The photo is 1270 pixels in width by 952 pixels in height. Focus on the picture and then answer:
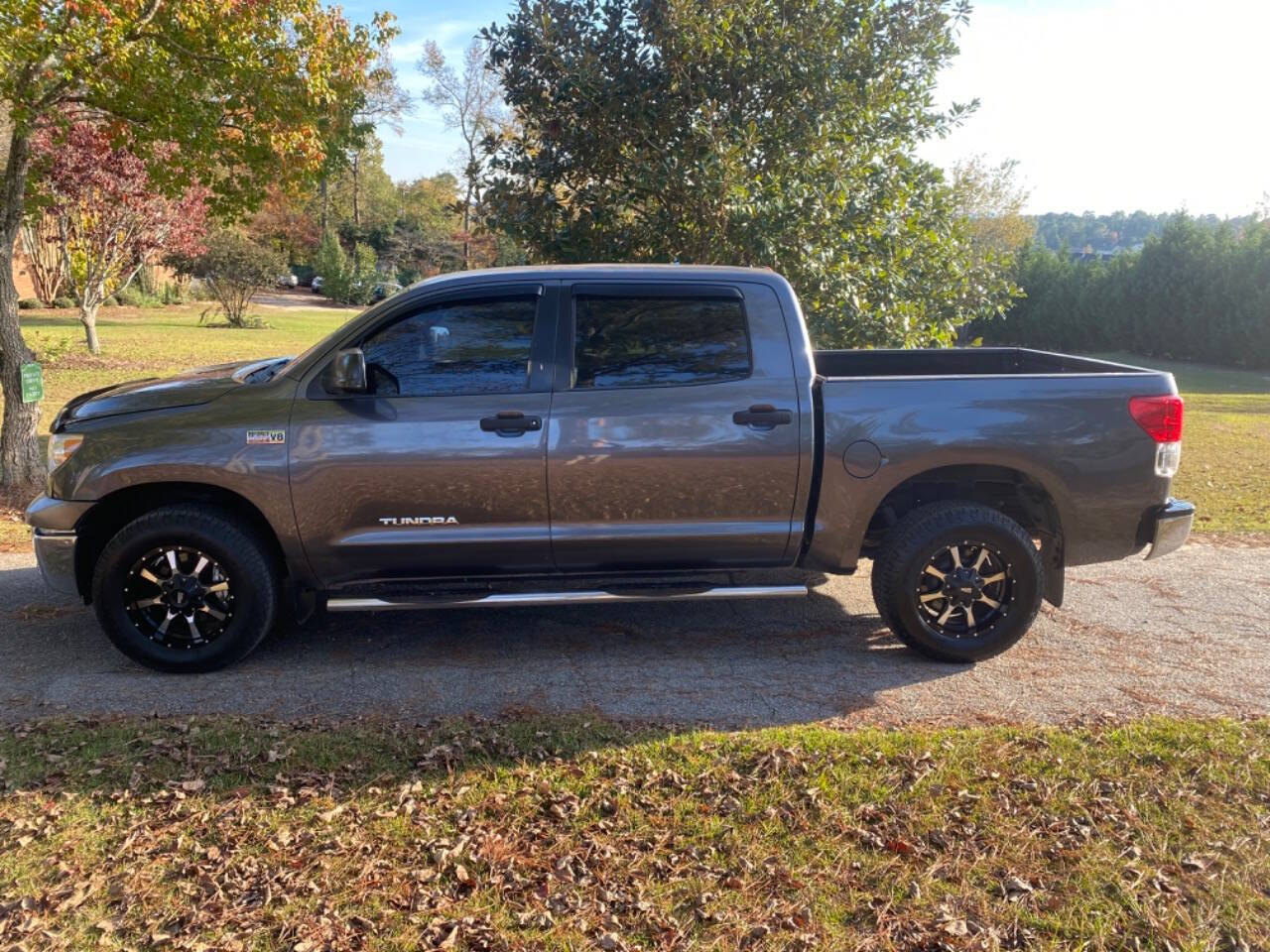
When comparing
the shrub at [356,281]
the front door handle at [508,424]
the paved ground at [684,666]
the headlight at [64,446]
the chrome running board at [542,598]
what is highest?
the shrub at [356,281]

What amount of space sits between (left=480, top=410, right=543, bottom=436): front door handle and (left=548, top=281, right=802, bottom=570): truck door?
0.46 feet

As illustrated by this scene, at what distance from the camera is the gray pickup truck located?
15.7 ft

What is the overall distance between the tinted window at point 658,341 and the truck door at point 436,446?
22 cm

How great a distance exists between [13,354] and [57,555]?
448 centimetres

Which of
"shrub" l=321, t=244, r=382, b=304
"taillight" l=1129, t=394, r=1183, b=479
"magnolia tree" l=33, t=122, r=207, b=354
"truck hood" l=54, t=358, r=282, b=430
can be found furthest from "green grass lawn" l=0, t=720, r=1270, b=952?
"shrub" l=321, t=244, r=382, b=304

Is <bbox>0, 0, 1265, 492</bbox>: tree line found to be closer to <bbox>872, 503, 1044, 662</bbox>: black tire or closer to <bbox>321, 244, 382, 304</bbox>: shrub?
<bbox>872, 503, 1044, 662</bbox>: black tire

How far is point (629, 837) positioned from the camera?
3408 mm

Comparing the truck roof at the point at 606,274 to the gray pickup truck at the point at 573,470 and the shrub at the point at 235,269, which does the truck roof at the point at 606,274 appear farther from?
the shrub at the point at 235,269

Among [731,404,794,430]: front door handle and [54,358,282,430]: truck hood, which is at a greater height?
[54,358,282,430]: truck hood

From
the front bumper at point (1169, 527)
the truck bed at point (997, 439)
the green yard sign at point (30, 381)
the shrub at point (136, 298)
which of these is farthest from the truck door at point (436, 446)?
the shrub at point (136, 298)

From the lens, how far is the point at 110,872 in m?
3.19

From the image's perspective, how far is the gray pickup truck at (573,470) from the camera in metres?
4.78

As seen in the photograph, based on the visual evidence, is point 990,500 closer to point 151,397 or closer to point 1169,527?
point 1169,527

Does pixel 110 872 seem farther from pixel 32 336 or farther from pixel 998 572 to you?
pixel 32 336
